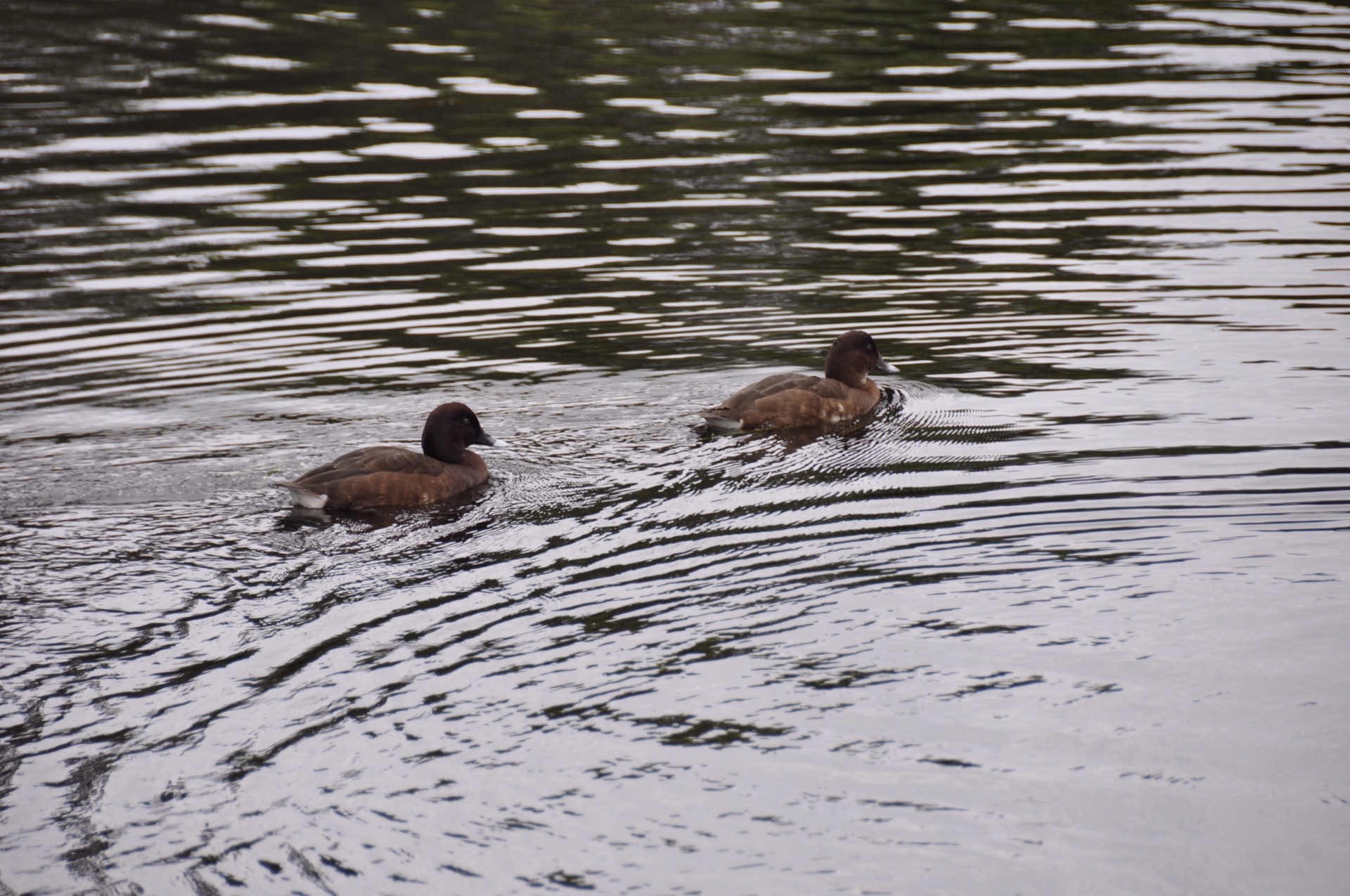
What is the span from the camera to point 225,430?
1036 cm

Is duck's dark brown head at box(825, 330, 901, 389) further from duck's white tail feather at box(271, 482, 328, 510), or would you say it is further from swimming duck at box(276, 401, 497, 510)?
→ duck's white tail feather at box(271, 482, 328, 510)

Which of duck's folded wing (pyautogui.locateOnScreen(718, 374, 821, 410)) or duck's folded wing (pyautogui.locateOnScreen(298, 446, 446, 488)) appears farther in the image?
duck's folded wing (pyautogui.locateOnScreen(718, 374, 821, 410))

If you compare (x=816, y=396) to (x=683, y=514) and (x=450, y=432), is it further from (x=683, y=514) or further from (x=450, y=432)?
(x=450, y=432)

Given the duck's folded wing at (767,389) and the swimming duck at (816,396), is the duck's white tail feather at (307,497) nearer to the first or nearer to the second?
the swimming duck at (816,396)

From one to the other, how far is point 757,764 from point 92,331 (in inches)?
378

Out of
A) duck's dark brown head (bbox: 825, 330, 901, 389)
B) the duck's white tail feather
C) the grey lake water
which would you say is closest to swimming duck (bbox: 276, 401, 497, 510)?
the duck's white tail feather

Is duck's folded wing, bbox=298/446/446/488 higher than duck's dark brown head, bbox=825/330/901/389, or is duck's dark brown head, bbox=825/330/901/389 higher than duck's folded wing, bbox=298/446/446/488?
duck's dark brown head, bbox=825/330/901/389

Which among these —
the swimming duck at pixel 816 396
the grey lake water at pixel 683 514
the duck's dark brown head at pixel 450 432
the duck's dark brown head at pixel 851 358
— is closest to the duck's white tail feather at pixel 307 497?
the grey lake water at pixel 683 514

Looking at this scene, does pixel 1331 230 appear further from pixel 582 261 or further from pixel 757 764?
pixel 757 764

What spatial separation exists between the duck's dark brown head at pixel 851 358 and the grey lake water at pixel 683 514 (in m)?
0.39

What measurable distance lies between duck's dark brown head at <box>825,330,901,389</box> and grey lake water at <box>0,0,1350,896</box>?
39cm

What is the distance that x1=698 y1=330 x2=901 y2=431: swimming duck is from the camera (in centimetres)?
1030

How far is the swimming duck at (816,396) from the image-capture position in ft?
33.8

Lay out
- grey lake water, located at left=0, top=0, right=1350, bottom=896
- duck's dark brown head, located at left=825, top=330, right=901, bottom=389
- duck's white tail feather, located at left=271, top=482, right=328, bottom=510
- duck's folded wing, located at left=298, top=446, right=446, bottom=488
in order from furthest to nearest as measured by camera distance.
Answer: duck's dark brown head, located at left=825, top=330, right=901, bottom=389 < duck's folded wing, located at left=298, top=446, right=446, bottom=488 < duck's white tail feather, located at left=271, top=482, right=328, bottom=510 < grey lake water, located at left=0, top=0, right=1350, bottom=896
